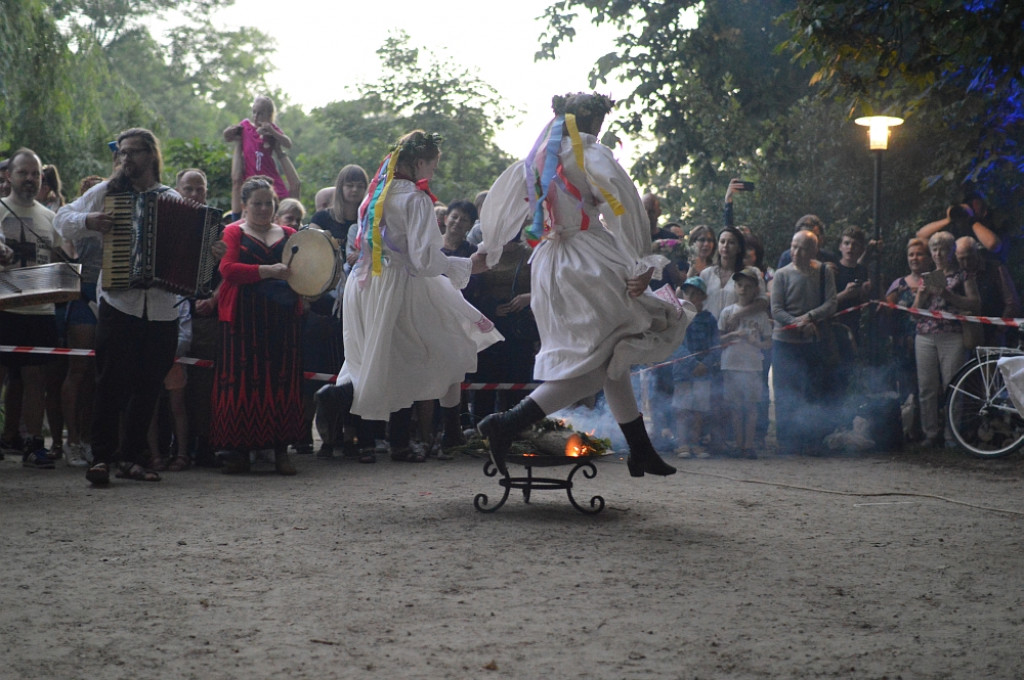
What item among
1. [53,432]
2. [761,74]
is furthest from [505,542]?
[761,74]

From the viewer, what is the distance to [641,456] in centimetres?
706

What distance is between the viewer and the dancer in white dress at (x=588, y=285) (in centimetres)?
703

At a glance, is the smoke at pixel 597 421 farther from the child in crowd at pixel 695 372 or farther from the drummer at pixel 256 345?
the drummer at pixel 256 345

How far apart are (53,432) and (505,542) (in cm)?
529

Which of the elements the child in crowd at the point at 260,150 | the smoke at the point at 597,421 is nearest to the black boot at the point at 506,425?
the smoke at the point at 597,421

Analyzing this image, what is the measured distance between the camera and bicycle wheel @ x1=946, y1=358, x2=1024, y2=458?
1009 cm

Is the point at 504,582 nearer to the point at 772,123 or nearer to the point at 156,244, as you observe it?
the point at 156,244

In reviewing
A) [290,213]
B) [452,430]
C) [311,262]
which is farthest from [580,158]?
[290,213]

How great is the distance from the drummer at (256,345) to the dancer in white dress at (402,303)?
0.38 m

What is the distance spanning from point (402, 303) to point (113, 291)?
1.97 meters

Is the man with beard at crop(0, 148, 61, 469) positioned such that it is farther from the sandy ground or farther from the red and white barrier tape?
the sandy ground

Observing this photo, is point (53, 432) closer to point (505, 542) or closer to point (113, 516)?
point (113, 516)

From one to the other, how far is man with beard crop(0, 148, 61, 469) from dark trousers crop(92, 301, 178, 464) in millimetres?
1418

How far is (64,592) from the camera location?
16.2ft
